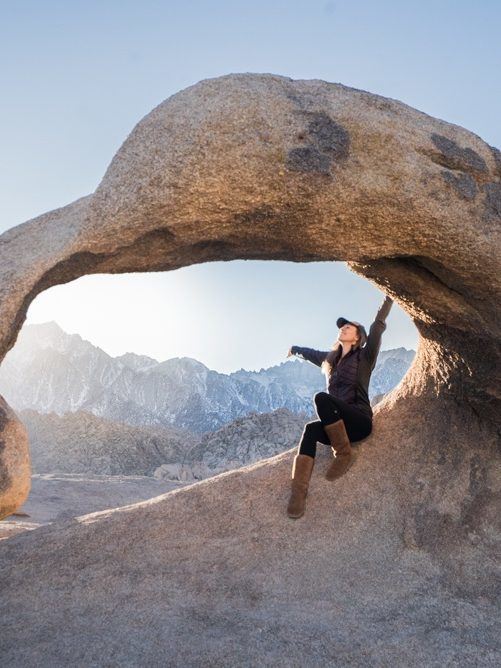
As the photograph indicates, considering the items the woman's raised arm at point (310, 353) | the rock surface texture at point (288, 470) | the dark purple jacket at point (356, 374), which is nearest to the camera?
the rock surface texture at point (288, 470)

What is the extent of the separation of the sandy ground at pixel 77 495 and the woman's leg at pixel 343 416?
26.4 feet

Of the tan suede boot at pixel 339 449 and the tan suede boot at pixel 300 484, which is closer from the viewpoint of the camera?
the tan suede boot at pixel 300 484

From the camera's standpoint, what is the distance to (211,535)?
6637 millimetres

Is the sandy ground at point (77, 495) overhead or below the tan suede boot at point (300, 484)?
below

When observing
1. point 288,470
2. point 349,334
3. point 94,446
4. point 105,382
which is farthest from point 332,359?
point 105,382

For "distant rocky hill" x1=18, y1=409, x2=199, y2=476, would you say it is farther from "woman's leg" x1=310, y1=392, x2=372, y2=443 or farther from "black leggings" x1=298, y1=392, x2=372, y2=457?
"black leggings" x1=298, y1=392, x2=372, y2=457

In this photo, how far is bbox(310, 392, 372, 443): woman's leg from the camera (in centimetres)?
677

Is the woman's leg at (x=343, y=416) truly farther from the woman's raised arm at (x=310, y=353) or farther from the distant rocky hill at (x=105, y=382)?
the distant rocky hill at (x=105, y=382)

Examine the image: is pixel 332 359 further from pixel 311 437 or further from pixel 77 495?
pixel 77 495

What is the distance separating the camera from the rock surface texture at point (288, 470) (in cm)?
507

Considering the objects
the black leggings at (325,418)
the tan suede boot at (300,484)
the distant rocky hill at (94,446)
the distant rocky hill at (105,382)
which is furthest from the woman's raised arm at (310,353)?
the distant rocky hill at (105,382)

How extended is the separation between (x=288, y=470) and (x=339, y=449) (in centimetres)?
77

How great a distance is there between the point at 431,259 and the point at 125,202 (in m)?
3.32

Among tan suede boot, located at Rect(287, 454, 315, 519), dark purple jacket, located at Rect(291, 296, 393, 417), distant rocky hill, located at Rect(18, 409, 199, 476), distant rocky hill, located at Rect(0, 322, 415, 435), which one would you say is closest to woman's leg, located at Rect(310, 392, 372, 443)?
dark purple jacket, located at Rect(291, 296, 393, 417)
